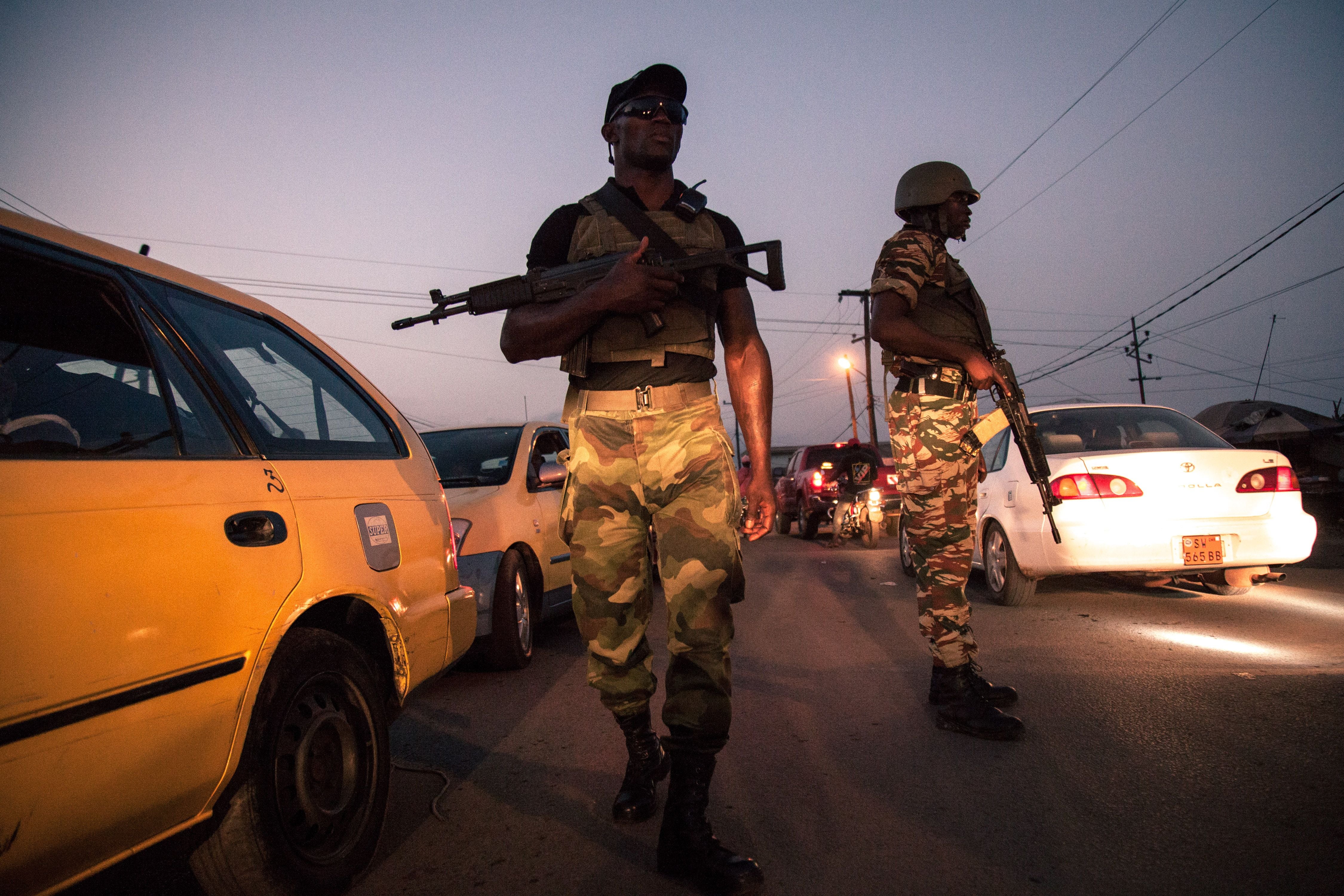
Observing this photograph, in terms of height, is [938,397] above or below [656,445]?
above

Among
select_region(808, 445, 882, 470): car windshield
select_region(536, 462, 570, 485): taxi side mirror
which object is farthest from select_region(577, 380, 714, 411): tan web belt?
select_region(808, 445, 882, 470): car windshield

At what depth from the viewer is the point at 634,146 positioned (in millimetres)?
2703

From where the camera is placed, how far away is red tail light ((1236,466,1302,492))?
5.05 meters

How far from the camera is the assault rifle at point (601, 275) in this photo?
8.32 ft

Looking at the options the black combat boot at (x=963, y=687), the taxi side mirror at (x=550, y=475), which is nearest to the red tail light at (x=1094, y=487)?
the black combat boot at (x=963, y=687)

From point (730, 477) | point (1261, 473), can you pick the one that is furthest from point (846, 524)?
point (730, 477)

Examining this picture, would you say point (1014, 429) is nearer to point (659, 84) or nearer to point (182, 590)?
point (659, 84)

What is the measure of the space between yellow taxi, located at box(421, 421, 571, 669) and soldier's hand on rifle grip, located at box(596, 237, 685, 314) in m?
1.72

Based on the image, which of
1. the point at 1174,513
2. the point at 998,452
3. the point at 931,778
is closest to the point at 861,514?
the point at 998,452

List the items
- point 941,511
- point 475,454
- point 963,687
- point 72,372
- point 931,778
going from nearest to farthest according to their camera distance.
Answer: point 72,372 → point 931,778 → point 963,687 → point 941,511 → point 475,454

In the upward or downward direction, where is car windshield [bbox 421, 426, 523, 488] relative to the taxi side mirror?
upward

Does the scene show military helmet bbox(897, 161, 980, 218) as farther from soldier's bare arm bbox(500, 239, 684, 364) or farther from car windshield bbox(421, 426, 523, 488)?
car windshield bbox(421, 426, 523, 488)

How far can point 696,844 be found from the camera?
218 cm

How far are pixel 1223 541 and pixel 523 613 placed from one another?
14.1ft
